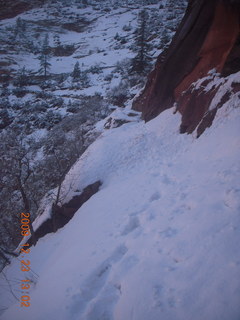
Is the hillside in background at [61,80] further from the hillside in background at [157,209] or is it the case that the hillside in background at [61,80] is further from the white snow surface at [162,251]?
the white snow surface at [162,251]

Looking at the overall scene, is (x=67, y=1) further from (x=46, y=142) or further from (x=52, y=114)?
(x=46, y=142)

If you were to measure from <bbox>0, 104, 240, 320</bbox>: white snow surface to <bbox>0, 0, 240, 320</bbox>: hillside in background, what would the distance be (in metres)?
0.02

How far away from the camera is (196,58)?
9.87 meters

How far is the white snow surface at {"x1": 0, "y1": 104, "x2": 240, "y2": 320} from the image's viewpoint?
2491 mm

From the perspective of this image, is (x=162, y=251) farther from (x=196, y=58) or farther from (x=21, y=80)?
(x=21, y=80)

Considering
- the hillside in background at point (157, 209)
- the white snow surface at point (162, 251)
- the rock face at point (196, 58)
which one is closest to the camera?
the white snow surface at point (162, 251)

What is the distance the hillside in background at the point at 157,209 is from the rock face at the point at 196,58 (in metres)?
0.06

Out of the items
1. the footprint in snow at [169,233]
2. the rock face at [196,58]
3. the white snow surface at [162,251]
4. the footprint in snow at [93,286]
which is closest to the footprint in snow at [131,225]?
the white snow surface at [162,251]

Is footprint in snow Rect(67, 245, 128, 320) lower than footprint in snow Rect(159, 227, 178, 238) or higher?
lower

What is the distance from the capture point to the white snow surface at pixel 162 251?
98.1 inches

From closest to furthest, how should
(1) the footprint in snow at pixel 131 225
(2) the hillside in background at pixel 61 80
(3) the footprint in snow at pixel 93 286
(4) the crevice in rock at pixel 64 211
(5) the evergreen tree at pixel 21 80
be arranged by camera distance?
(3) the footprint in snow at pixel 93 286
(1) the footprint in snow at pixel 131 225
(4) the crevice in rock at pixel 64 211
(2) the hillside in background at pixel 61 80
(5) the evergreen tree at pixel 21 80

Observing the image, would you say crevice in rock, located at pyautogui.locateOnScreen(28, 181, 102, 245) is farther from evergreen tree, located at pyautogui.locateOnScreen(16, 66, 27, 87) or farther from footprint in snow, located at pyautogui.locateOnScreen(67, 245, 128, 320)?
evergreen tree, located at pyautogui.locateOnScreen(16, 66, 27, 87)

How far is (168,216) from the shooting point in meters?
4.11

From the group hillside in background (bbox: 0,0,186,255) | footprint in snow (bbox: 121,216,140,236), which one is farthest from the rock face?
footprint in snow (bbox: 121,216,140,236)
